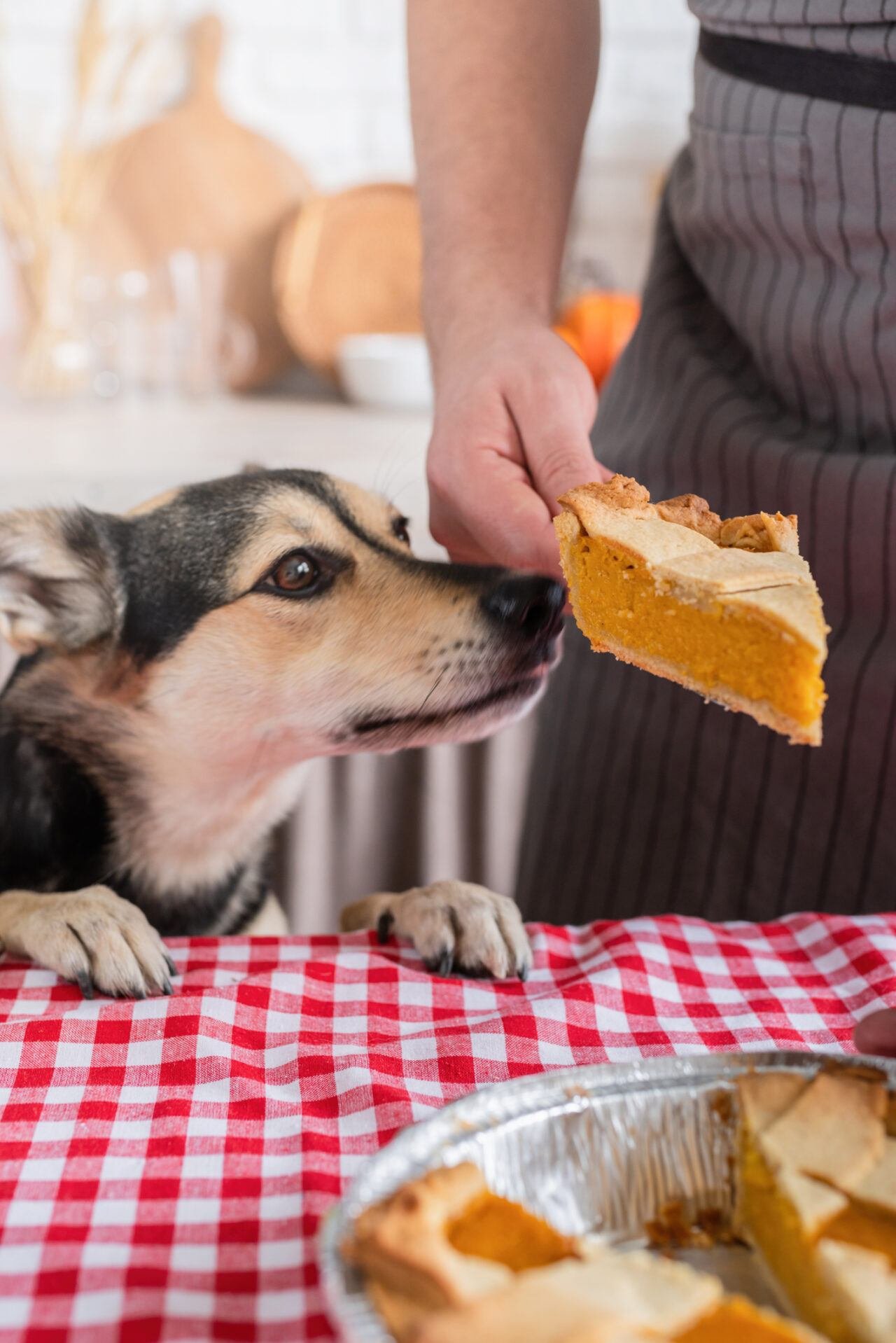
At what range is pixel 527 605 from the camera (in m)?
1.15

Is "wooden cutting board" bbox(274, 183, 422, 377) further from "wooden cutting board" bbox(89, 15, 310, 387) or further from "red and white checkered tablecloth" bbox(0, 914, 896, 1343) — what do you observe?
"red and white checkered tablecloth" bbox(0, 914, 896, 1343)

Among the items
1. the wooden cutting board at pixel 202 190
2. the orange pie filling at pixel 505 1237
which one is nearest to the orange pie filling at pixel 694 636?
the orange pie filling at pixel 505 1237

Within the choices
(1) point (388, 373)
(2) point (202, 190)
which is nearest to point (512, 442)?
(1) point (388, 373)

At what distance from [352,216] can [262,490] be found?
1940 millimetres

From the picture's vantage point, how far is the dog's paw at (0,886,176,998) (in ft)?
3.13

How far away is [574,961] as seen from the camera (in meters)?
1.09

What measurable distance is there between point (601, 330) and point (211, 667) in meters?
1.93

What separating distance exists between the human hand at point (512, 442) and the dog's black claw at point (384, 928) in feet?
1.16

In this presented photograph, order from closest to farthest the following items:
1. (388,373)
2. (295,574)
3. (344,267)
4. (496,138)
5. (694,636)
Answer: (694,636) → (295,574) → (496,138) → (388,373) → (344,267)

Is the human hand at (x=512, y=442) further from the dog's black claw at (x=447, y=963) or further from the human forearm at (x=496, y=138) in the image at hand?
the dog's black claw at (x=447, y=963)

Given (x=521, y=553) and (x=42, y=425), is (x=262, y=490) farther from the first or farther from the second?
(x=42, y=425)

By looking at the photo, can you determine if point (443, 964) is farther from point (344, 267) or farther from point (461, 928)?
point (344, 267)

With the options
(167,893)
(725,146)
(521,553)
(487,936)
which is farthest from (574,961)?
(725,146)

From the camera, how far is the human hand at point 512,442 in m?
1.13
